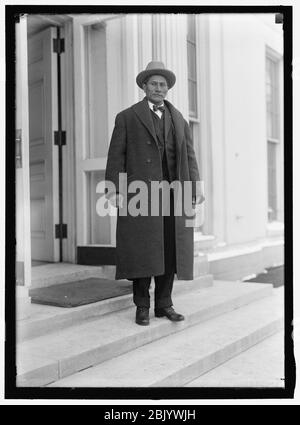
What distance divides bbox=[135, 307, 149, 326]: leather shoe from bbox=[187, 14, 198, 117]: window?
8.56 ft

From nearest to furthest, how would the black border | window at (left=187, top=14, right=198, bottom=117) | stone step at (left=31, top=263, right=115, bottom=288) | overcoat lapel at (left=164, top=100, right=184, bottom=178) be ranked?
1. the black border
2. overcoat lapel at (left=164, top=100, right=184, bottom=178)
3. stone step at (left=31, top=263, right=115, bottom=288)
4. window at (left=187, top=14, right=198, bottom=117)

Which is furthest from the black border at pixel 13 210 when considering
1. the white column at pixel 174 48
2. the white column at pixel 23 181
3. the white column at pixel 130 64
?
the white column at pixel 174 48

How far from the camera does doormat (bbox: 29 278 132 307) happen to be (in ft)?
10.3

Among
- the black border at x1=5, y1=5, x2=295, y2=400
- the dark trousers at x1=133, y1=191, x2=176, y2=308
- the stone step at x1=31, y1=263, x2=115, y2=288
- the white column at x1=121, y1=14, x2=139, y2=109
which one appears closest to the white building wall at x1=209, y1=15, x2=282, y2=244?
the white column at x1=121, y1=14, x2=139, y2=109

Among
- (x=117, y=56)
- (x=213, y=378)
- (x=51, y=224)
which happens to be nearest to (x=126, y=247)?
(x=213, y=378)

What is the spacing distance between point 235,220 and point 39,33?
282 centimetres

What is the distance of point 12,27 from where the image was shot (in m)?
2.38

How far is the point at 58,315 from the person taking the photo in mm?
2910

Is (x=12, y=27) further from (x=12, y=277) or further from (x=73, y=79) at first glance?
(x=73, y=79)

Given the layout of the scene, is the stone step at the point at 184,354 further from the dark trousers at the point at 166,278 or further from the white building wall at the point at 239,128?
the white building wall at the point at 239,128

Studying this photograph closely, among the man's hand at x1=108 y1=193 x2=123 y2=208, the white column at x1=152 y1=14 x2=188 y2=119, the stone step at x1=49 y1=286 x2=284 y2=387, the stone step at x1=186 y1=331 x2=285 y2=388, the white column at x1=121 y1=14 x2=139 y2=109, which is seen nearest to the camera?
the stone step at x1=49 y1=286 x2=284 y2=387

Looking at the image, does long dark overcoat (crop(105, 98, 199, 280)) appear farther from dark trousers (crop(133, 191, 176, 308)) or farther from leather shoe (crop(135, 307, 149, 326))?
leather shoe (crop(135, 307, 149, 326))

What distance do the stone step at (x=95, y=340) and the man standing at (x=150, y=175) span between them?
4.8 inches

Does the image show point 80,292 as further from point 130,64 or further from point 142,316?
point 130,64
